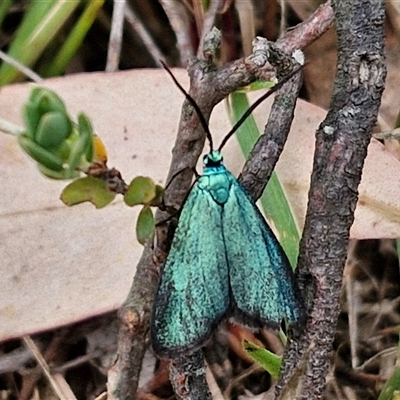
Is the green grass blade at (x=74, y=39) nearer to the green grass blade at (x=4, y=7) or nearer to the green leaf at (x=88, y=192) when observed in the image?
the green grass blade at (x=4, y=7)

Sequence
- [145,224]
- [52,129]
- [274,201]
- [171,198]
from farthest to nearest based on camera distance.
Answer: [274,201]
[171,198]
[145,224]
[52,129]

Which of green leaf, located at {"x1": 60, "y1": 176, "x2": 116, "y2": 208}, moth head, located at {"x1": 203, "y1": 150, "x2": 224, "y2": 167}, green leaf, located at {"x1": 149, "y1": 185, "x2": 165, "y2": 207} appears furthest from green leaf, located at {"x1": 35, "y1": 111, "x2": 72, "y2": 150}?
moth head, located at {"x1": 203, "y1": 150, "x2": 224, "y2": 167}

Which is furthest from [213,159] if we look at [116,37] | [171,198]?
[116,37]

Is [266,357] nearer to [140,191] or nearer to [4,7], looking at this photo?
[140,191]

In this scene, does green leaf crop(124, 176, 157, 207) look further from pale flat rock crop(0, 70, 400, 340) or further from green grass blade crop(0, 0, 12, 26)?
green grass blade crop(0, 0, 12, 26)

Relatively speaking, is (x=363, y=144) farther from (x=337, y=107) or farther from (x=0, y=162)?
(x=0, y=162)

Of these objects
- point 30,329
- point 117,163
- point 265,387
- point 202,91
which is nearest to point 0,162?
point 117,163
